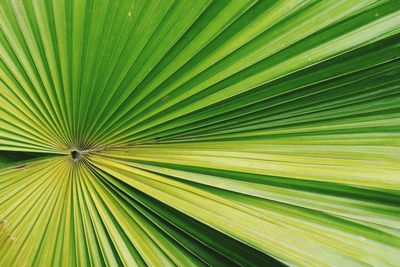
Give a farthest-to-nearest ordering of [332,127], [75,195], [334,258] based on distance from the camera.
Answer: [75,195] < [332,127] < [334,258]

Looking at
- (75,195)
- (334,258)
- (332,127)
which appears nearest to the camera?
(334,258)

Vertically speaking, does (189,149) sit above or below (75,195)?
above

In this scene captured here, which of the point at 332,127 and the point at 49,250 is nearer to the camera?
the point at 332,127

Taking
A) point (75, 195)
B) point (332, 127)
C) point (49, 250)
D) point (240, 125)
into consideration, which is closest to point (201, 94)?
point (240, 125)

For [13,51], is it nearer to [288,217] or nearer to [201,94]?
[201,94]

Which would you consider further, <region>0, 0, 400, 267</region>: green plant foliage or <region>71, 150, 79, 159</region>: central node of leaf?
<region>71, 150, 79, 159</region>: central node of leaf

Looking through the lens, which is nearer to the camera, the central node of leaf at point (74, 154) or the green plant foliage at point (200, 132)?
the green plant foliage at point (200, 132)

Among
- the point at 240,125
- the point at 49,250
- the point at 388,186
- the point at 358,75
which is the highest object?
the point at 358,75

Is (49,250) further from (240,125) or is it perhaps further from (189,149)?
(240,125)
